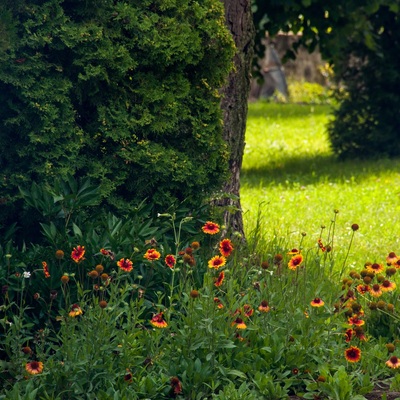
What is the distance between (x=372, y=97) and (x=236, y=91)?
6.02 m

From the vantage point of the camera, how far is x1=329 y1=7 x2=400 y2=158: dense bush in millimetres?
11391

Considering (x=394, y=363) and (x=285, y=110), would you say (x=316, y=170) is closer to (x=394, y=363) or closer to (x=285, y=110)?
(x=285, y=110)

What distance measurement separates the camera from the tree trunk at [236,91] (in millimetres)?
5750

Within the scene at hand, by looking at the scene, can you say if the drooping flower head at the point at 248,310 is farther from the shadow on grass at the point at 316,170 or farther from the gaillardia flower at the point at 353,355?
the shadow on grass at the point at 316,170

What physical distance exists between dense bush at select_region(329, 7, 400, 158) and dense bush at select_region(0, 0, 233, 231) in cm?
653

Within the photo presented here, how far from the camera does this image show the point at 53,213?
14.6ft

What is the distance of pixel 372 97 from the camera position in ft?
37.6

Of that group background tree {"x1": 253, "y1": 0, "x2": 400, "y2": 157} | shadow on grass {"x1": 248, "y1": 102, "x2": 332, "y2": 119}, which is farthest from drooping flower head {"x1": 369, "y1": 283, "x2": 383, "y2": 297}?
shadow on grass {"x1": 248, "y1": 102, "x2": 332, "y2": 119}

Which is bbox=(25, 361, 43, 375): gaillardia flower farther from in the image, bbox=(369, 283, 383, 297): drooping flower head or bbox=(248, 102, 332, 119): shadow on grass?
bbox=(248, 102, 332, 119): shadow on grass

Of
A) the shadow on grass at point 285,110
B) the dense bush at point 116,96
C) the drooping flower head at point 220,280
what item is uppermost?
the dense bush at point 116,96

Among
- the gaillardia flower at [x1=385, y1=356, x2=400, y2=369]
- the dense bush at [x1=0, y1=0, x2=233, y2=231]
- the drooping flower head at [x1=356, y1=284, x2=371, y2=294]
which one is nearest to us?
the gaillardia flower at [x1=385, y1=356, x2=400, y2=369]

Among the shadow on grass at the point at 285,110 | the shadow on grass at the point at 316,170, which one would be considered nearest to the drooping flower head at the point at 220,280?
the shadow on grass at the point at 316,170

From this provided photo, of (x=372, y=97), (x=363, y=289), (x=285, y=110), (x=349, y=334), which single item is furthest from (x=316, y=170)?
(x=349, y=334)

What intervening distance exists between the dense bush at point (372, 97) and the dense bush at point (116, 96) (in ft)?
21.4
